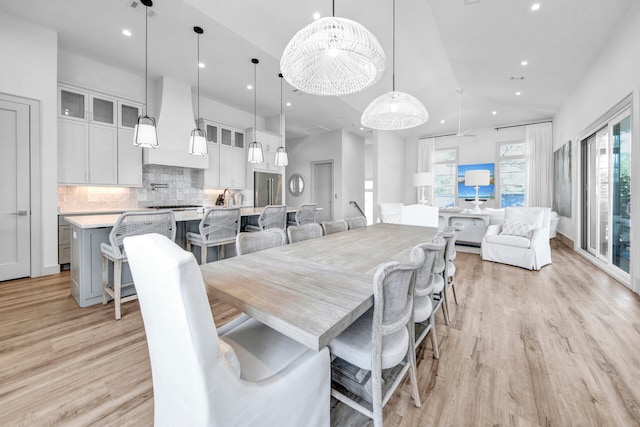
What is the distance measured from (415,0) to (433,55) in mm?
1635

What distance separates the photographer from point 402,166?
30.0ft

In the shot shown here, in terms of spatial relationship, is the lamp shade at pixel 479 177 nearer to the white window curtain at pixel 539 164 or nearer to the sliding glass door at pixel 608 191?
the sliding glass door at pixel 608 191

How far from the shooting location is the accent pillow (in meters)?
4.09

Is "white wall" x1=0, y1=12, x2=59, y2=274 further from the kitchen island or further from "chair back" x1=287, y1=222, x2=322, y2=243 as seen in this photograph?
"chair back" x1=287, y1=222, x2=322, y2=243

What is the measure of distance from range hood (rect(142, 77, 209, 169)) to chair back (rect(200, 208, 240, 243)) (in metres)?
2.21

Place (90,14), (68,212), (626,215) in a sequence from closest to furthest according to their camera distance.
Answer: (90,14)
(626,215)
(68,212)

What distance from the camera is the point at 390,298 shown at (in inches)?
42.7

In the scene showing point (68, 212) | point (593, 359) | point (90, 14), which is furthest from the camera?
point (68, 212)

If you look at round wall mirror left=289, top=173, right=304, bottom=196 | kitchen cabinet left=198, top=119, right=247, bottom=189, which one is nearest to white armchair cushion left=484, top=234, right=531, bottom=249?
kitchen cabinet left=198, top=119, right=247, bottom=189

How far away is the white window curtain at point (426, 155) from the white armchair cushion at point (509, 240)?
4468 millimetres

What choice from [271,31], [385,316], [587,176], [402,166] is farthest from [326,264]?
[402,166]

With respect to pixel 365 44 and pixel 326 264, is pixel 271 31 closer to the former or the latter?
pixel 365 44

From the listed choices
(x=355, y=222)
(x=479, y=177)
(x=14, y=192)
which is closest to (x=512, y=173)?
(x=479, y=177)

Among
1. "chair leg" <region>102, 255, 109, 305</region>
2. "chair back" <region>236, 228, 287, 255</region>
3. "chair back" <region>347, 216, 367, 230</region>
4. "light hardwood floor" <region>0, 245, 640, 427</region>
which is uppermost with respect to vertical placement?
"chair back" <region>347, 216, 367, 230</region>
